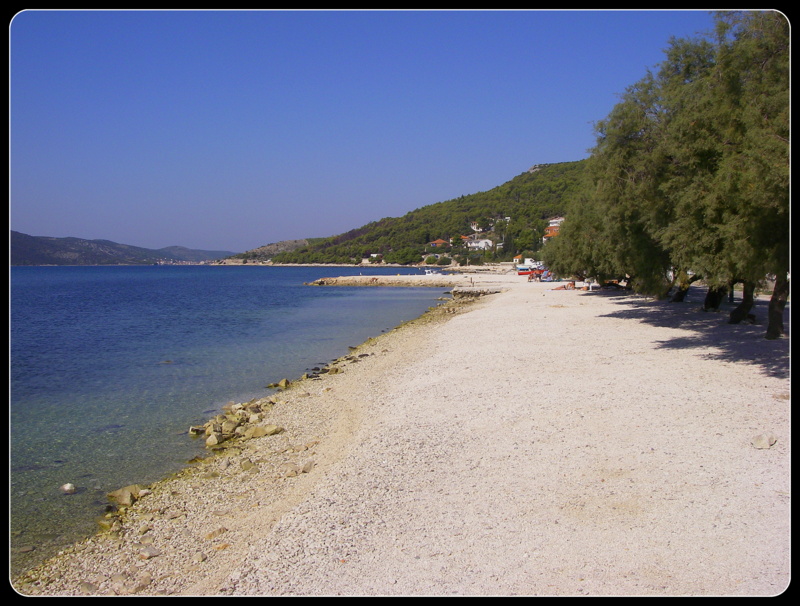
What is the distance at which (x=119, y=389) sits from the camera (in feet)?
55.3

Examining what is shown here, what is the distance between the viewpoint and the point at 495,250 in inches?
5778

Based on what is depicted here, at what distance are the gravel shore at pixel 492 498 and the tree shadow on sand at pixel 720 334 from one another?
0.90 feet

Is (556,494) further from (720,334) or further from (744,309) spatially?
(744,309)

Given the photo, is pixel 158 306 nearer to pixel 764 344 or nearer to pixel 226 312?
pixel 226 312

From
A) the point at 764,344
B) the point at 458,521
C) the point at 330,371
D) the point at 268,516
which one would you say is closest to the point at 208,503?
the point at 268,516

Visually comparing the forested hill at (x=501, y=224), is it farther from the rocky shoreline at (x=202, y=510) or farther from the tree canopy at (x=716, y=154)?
the rocky shoreline at (x=202, y=510)

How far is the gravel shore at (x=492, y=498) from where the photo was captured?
525cm

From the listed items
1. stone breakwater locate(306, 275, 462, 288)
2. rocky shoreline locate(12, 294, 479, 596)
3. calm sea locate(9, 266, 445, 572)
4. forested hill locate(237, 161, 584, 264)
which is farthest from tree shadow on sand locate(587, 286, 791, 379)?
forested hill locate(237, 161, 584, 264)

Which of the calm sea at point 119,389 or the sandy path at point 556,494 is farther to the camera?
the calm sea at point 119,389

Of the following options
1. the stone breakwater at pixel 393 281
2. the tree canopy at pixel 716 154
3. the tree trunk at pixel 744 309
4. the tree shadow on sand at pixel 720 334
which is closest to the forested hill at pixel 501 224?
the stone breakwater at pixel 393 281

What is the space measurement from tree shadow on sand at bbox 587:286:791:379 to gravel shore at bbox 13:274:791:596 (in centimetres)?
28

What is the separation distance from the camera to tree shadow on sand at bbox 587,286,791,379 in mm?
Answer: 13544

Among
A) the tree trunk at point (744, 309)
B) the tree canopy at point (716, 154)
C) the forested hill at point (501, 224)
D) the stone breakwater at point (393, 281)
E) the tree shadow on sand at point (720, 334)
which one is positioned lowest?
the tree shadow on sand at point (720, 334)

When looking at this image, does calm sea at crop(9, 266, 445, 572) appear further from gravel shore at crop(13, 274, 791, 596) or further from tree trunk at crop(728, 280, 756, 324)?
tree trunk at crop(728, 280, 756, 324)
